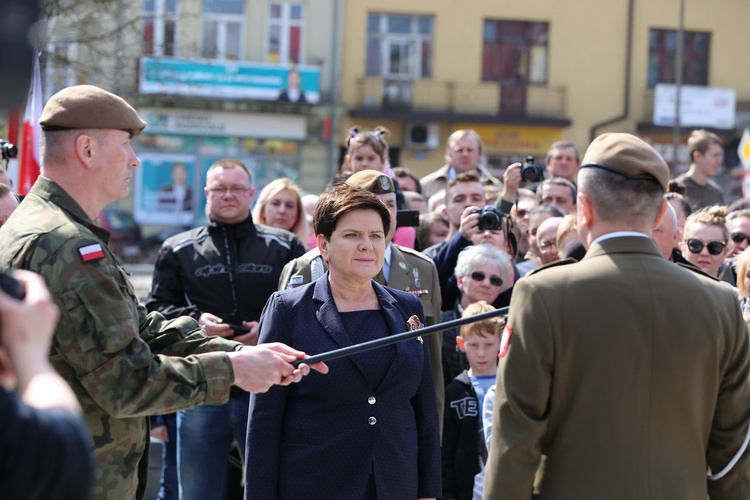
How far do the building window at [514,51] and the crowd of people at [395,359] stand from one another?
25.1m

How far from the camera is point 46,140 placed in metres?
3.75

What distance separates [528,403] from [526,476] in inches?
8.6

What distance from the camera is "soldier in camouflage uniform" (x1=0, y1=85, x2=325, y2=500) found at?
3412 mm

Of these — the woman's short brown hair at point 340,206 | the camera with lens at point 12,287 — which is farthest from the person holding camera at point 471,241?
the camera with lens at point 12,287

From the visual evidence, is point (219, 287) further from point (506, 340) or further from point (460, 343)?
point (506, 340)

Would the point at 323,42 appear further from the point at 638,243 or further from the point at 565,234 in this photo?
the point at 638,243

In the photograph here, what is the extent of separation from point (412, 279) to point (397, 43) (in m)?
24.9

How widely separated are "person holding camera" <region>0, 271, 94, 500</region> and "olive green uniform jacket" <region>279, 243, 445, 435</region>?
3.01m

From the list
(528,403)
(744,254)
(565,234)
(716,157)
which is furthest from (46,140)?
(716,157)

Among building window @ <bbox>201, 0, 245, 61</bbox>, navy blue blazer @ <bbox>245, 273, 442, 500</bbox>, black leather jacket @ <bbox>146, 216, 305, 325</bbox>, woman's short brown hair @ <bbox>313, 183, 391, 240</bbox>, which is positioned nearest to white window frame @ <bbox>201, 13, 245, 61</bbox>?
building window @ <bbox>201, 0, 245, 61</bbox>

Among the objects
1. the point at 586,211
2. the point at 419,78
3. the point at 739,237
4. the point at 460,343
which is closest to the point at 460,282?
the point at 460,343

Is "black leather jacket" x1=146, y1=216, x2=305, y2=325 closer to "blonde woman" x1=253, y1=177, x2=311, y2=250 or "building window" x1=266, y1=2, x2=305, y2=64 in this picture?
"blonde woman" x1=253, y1=177, x2=311, y2=250

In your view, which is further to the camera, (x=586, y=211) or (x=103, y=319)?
(x=103, y=319)

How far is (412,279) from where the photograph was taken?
5344mm
